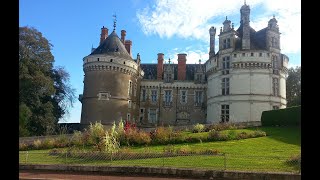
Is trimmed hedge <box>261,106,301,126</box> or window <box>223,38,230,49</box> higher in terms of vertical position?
window <box>223,38,230,49</box>

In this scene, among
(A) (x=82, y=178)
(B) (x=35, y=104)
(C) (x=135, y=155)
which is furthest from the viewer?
(B) (x=35, y=104)

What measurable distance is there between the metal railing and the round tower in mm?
16929

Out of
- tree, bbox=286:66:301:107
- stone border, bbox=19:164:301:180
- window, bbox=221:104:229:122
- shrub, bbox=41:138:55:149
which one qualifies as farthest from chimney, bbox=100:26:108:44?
stone border, bbox=19:164:301:180

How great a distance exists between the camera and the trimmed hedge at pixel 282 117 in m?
27.7

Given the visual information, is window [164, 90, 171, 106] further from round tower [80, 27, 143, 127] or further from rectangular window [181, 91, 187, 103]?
round tower [80, 27, 143, 127]

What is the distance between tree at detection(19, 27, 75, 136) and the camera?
107ft

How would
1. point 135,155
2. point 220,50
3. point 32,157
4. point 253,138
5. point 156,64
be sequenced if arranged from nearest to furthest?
point 135,155
point 32,157
point 253,138
point 220,50
point 156,64

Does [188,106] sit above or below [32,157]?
above

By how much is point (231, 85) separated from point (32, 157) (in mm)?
21466

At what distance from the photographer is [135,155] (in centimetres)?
1666

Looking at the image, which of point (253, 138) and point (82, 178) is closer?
point (82, 178)

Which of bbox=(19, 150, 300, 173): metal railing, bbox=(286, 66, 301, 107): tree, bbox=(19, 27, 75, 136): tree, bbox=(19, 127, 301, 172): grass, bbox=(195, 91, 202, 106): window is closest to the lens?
bbox=(19, 150, 300, 173): metal railing
